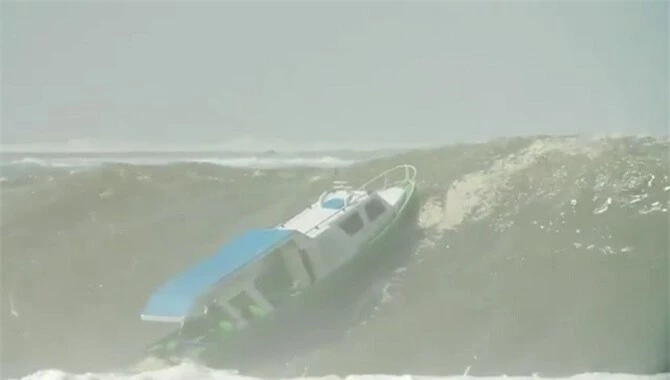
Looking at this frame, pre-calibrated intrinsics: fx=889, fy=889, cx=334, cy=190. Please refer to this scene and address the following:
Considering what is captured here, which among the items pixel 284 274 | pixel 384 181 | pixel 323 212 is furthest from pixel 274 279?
pixel 384 181

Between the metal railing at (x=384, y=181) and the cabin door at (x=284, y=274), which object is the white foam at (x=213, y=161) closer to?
the metal railing at (x=384, y=181)

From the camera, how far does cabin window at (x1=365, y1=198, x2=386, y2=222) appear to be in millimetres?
1566

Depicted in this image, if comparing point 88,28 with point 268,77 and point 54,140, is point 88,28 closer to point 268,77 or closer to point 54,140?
point 54,140

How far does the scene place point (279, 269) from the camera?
153 cm

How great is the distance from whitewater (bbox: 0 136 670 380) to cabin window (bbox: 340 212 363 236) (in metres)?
0.07

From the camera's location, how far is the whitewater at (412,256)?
1538 mm

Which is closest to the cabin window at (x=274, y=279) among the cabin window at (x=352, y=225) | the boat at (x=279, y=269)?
the boat at (x=279, y=269)

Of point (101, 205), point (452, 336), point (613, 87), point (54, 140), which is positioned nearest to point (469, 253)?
point (452, 336)

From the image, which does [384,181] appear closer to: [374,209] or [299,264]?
[374,209]

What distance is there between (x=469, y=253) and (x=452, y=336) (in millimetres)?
148

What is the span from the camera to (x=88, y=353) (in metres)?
1.54

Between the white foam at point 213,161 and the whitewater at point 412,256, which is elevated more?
the white foam at point 213,161

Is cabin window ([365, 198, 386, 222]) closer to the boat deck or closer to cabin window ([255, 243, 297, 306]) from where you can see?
the boat deck

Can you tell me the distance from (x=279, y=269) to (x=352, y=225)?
149 millimetres
